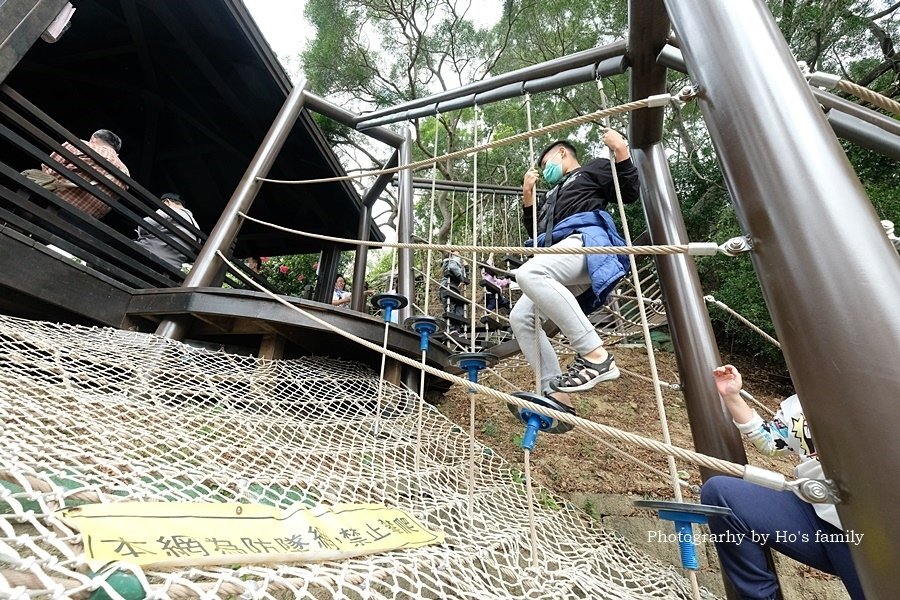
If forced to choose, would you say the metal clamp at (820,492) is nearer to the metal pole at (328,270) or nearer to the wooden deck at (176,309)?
the wooden deck at (176,309)

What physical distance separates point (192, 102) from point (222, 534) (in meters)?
3.69

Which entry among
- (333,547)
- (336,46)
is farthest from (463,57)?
(333,547)

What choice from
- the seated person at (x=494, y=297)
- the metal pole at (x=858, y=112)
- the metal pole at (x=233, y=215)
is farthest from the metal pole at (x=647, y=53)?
the seated person at (x=494, y=297)

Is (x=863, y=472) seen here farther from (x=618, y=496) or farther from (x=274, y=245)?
(x=274, y=245)

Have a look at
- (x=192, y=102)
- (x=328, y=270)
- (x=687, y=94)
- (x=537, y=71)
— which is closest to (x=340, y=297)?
(x=328, y=270)

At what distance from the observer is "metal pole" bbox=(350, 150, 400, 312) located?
2992 millimetres

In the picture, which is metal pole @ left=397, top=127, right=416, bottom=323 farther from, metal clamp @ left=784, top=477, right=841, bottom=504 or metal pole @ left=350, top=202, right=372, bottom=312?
metal clamp @ left=784, top=477, right=841, bottom=504

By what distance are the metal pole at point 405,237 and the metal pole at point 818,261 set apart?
5.67ft

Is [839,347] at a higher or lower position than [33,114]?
lower

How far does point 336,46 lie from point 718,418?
9.05m

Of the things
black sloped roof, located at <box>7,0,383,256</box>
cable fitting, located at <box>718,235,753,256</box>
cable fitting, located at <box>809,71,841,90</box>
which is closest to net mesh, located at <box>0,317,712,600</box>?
cable fitting, located at <box>718,235,753,256</box>

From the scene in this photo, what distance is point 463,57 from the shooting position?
7867 millimetres

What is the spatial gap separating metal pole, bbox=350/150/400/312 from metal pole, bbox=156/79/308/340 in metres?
0.69

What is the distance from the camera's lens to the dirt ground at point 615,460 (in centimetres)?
118
